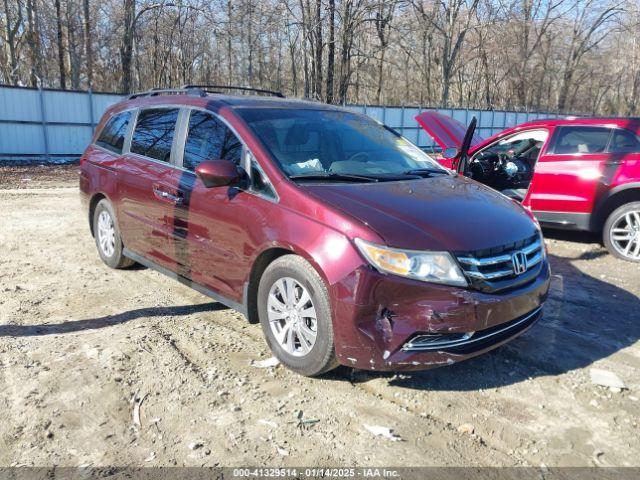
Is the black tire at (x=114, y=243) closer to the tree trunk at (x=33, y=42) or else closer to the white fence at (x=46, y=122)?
the white fence at (x=46, y=122)

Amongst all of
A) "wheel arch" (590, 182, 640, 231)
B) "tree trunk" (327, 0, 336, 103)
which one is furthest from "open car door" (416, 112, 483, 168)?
"tree trunk" (327, 0, 336, 103)

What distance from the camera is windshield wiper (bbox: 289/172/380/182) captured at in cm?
362

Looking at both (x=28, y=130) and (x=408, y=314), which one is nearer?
(x=408, y=314)

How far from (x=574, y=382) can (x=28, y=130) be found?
17.8 metres

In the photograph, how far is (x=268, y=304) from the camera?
355 cm

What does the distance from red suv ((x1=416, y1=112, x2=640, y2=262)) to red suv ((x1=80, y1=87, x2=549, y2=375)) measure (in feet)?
7.16

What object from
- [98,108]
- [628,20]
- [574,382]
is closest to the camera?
[574,382]

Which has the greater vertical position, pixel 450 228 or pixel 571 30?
pixel 571 30

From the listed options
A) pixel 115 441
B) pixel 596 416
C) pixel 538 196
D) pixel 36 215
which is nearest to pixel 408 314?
pixel 596 416

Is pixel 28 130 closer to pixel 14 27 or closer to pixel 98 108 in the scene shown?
pixel 98 108

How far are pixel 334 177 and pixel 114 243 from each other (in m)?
2.89

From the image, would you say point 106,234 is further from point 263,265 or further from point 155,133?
point 263,265

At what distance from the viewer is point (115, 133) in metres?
5.56

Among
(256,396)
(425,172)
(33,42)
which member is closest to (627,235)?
(425,172)
